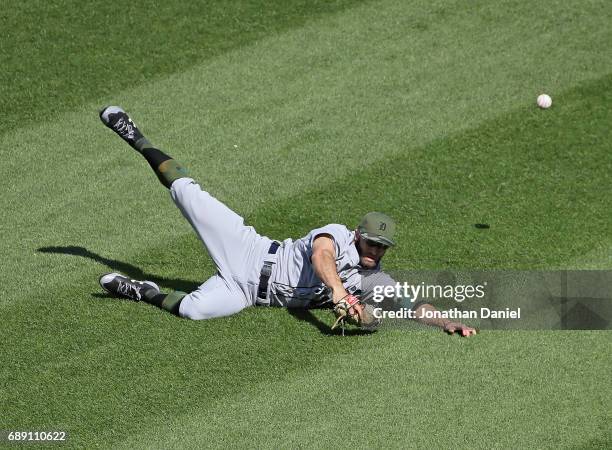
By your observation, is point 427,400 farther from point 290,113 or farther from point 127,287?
point 290,113

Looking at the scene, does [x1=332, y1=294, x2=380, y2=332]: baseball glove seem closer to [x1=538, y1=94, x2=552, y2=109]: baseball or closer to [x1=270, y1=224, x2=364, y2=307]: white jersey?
[x1=270, y1=224, x2=364, y2=307]: white jersey

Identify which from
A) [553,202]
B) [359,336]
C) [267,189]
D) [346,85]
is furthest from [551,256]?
[346,85]

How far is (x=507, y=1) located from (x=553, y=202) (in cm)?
457

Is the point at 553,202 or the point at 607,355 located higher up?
the point at 553,202

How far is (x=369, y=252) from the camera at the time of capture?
367 inches

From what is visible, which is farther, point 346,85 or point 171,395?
point 346,85

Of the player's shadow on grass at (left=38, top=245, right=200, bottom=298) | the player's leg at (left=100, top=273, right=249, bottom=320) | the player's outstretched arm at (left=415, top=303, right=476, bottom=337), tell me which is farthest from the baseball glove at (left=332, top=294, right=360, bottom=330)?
the player's shadow on grass at (left=38, top=245, right=200, bottom=298)

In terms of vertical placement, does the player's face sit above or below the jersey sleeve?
below

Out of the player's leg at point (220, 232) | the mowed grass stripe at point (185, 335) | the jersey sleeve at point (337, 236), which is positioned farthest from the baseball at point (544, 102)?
the player's leg at point (220, 232)

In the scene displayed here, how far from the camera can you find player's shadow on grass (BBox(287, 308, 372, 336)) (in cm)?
930

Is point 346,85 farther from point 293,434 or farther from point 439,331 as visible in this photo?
point 293,434

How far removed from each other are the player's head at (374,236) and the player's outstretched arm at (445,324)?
0.62m

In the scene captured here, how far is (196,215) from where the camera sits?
9.48 metres

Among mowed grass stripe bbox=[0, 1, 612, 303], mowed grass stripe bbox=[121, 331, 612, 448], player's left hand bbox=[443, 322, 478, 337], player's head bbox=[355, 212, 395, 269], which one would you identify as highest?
mowed grass stripe bbox=[0, 1, 612, 303]
